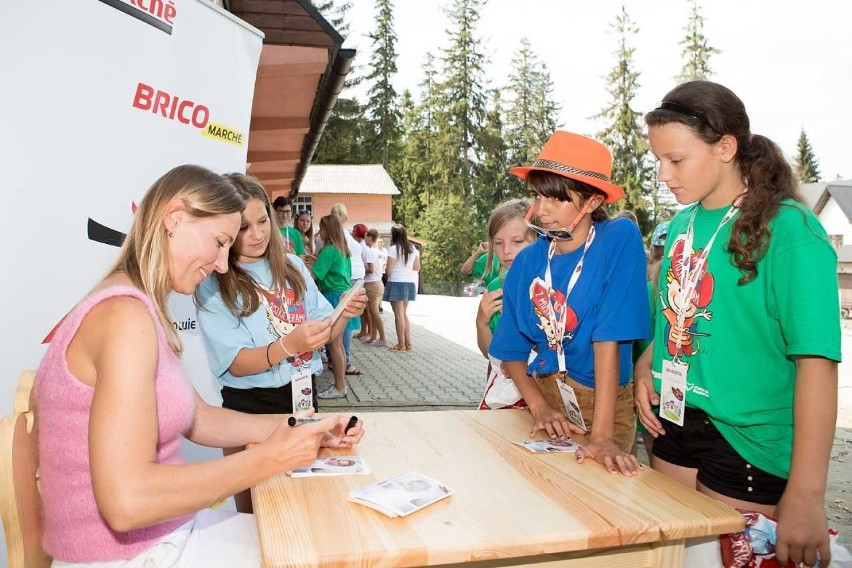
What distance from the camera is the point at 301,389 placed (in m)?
2.82

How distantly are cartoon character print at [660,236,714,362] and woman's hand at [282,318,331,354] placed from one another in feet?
4.02

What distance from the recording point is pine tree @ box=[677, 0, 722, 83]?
3744cm

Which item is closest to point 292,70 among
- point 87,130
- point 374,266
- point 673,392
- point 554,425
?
point 87,130

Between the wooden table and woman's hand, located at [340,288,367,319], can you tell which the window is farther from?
the wooden table

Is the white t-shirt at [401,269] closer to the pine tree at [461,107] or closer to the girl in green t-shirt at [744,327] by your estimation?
the girl in green t-shirt at [744,327]

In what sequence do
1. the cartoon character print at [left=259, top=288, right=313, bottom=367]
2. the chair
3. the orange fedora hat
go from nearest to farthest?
the chair → the orange fedora hat → the cartoon character print at [left=259, top=288, right=313, bottom=367]

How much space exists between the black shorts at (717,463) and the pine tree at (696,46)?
130 feet

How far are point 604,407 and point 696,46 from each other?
133 feet

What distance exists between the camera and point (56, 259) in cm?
253

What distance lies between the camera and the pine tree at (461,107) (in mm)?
43938

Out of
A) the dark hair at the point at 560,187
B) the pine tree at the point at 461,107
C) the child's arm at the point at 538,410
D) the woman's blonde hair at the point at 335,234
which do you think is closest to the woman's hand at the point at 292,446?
the child's arm at the point at 538,410

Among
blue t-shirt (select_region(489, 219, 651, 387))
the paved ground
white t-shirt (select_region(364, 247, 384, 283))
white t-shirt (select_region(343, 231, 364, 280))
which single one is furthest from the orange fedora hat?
white t-shirt (select_region(364, 247, 384, 283))

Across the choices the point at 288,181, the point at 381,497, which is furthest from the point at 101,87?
the point at 288,181

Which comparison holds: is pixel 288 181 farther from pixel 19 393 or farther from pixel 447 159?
pixel 447 159
